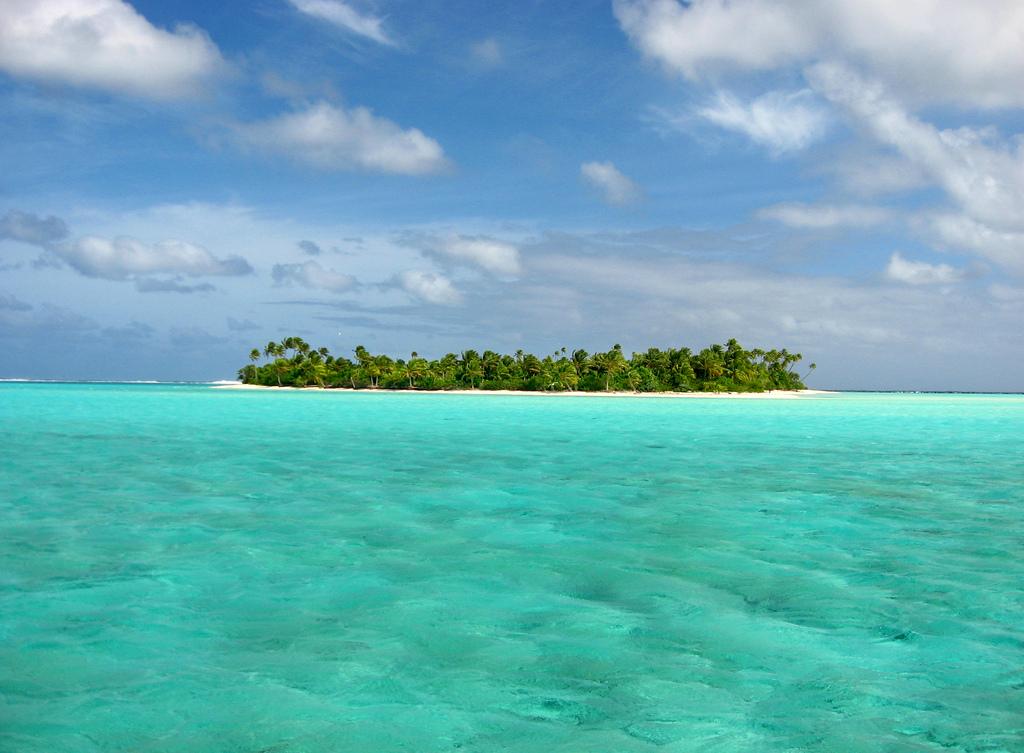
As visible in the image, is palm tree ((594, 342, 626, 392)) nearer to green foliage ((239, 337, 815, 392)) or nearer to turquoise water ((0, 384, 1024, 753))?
green foliage ((239, 337, 815, 392))

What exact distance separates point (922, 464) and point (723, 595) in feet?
52.3

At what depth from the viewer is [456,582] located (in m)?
8.10

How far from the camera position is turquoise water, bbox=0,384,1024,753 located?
476cm

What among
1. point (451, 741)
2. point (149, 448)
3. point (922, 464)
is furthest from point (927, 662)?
point (149, 448)

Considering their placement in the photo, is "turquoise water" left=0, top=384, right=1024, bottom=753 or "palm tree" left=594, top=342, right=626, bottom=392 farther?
"palm tree" left=594, top=342, right=626, bottom=392

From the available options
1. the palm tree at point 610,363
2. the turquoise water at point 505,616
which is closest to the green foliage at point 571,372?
the palm tree at point 610,363

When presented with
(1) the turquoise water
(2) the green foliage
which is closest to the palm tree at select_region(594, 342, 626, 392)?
(2) the green foliage

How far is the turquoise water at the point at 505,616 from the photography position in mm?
4762

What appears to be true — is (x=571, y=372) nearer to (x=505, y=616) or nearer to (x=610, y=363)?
(x=610, y=363)

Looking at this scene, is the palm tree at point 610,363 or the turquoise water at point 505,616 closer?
the turquoise water at point 505,616

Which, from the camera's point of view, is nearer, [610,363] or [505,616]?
[505,616]

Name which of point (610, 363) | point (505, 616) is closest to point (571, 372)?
point (610, 363)

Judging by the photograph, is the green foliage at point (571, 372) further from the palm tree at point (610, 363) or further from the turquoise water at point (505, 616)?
the turquoise water at point (505, 616)

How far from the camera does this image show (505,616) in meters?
6.92
